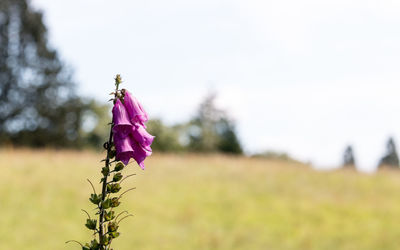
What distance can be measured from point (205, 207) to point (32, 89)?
27562mm

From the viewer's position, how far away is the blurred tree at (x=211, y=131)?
51.2m

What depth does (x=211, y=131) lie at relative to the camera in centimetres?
5438

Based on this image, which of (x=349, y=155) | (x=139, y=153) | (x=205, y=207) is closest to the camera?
(x=139, y=153)

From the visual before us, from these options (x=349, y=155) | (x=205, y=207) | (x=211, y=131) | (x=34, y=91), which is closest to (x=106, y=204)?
(x=205, y=207)

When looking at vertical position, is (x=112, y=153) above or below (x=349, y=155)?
below

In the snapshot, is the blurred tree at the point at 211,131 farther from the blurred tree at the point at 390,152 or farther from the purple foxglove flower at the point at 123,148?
the purple foxglove flower at the point at 123,148

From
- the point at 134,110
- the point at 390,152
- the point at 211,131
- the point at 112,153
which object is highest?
the point at 211,131

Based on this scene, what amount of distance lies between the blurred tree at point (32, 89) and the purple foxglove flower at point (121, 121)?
125 ft

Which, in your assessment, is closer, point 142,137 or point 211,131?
point 142,137

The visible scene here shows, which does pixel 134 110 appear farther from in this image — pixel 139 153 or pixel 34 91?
pixel 34 91

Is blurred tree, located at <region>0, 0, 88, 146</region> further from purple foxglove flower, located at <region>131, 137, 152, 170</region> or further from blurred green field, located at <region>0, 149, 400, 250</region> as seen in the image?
purple foxglove flower, located at <region>131, 137, 152, 170</region>

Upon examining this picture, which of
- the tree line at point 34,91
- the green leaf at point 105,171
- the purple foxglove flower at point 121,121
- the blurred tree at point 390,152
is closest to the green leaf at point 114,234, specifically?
the green leaf at point 105,171

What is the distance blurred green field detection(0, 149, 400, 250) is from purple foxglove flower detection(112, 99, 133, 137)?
1066cm

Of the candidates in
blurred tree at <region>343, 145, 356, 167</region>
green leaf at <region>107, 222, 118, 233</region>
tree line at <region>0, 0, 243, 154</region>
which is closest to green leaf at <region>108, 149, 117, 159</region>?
green leaf at <region>107, 222, 118, 233</region>
